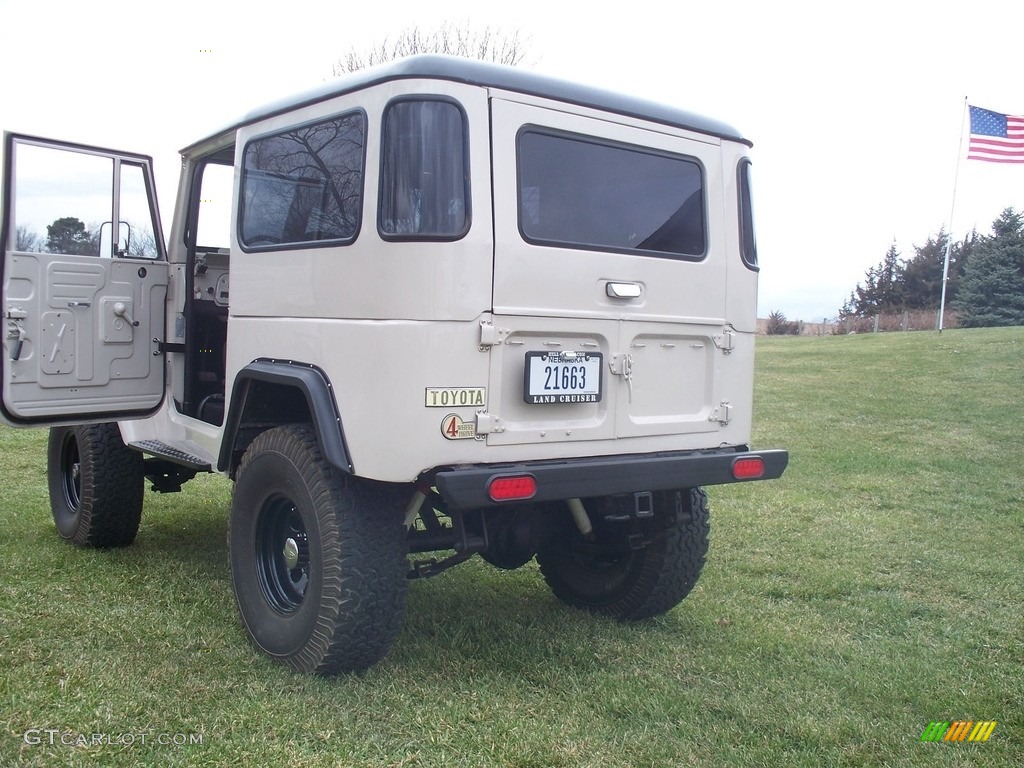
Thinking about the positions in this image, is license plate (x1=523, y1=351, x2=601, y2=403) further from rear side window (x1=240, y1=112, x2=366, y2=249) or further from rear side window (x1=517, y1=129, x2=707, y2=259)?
Result: rear side window (x1=240, y1=112, x2=366, y2=249)

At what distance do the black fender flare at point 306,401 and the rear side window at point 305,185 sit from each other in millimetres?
544

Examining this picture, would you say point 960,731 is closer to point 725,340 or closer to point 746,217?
point 725,340

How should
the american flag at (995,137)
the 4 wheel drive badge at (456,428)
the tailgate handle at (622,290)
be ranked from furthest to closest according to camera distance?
the american flag at (995,137), the tailgate handle at (622,290), the 4 wheel drive badge at (456,428)

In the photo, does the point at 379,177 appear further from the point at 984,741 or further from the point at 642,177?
the point at 984,741

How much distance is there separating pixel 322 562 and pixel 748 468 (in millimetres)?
1892

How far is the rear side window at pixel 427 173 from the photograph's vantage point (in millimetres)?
3443

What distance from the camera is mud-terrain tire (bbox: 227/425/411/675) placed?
3.58m

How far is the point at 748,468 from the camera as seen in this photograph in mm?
4129

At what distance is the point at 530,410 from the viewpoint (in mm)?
3650

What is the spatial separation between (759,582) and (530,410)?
2.55m

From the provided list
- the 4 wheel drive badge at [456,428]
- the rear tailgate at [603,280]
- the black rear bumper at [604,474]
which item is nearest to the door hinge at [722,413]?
the rear tailgate at [603,280]

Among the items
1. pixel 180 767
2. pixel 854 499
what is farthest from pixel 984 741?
pixel 854 499

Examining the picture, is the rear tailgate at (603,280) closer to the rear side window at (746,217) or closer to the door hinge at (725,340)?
the door hinge at (725,340)

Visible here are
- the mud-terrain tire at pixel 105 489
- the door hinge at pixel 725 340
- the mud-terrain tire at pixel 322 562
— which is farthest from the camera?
the mud-terrain tire at pixel 105 489
